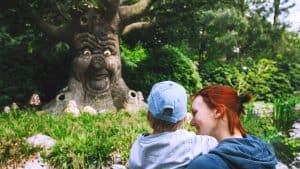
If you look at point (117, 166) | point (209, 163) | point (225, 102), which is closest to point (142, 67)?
point (117, 166)

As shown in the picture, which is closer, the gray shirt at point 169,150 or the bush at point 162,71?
the gray shirt at point 169,150

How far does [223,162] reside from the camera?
5.36 feet

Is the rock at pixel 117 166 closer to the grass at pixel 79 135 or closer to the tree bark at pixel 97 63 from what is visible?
the grass at pixel 79 135

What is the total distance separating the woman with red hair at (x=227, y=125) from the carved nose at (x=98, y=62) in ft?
28.3

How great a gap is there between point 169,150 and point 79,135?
4.45 m

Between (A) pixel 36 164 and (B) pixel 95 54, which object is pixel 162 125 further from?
(B) pixel 95 54

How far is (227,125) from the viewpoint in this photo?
5.73 ft

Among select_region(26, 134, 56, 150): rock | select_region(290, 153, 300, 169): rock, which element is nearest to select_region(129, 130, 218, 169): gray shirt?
select_region(26, 134, 56, 150): rock

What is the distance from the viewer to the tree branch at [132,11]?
1080 centimetres

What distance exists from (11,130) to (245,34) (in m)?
7.99

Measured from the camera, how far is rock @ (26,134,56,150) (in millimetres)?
6076

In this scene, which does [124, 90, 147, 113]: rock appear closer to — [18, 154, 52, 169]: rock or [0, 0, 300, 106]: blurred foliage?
[0, 0, 300, 106]: blurred foliage

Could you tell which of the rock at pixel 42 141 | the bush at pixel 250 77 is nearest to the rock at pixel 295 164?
the rock at pixel 42 141

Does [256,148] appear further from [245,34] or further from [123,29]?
[245,34]
